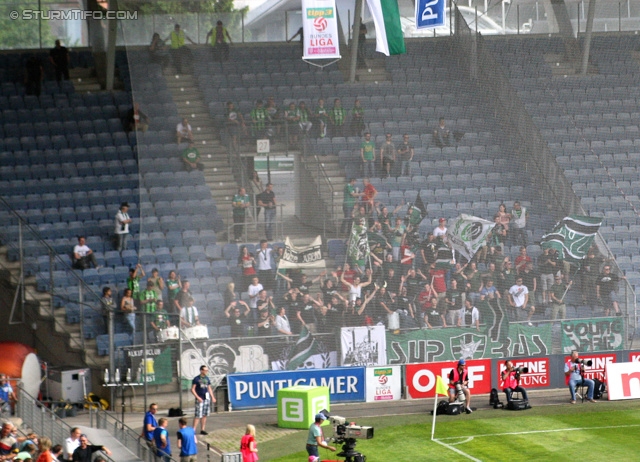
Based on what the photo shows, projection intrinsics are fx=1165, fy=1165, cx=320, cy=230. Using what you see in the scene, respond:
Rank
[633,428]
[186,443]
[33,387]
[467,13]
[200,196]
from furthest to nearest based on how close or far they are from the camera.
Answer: [467,13] < [200,196] < [33,387] < [633,428] < [186,443]

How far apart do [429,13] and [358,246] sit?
16.6ft

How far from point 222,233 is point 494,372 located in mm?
6188

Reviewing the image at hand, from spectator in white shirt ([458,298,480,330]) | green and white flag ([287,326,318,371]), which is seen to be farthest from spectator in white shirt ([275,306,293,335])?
spectator in white shirt ([458,298,480,330])

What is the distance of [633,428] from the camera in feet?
68.2

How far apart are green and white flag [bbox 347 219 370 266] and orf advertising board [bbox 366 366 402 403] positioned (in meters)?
2.27

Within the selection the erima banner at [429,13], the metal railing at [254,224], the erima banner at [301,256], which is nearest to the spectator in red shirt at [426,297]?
the erima banner at [301,256]

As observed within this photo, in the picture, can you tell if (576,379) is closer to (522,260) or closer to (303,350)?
(522,260)

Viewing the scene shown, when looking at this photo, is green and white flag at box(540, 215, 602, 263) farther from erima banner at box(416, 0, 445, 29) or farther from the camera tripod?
the camera tripod

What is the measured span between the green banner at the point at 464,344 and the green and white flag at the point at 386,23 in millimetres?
6015

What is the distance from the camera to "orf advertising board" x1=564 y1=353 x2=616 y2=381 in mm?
23914

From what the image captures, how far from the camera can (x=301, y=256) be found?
23750 mm

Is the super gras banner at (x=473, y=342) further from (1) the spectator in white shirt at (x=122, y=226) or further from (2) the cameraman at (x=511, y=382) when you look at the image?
(1) the spectator in white shirt at (x=122, y=226)

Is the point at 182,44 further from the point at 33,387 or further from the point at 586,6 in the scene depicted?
the point at 586,6

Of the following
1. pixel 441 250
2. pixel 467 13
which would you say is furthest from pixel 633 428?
pixel 467 13
